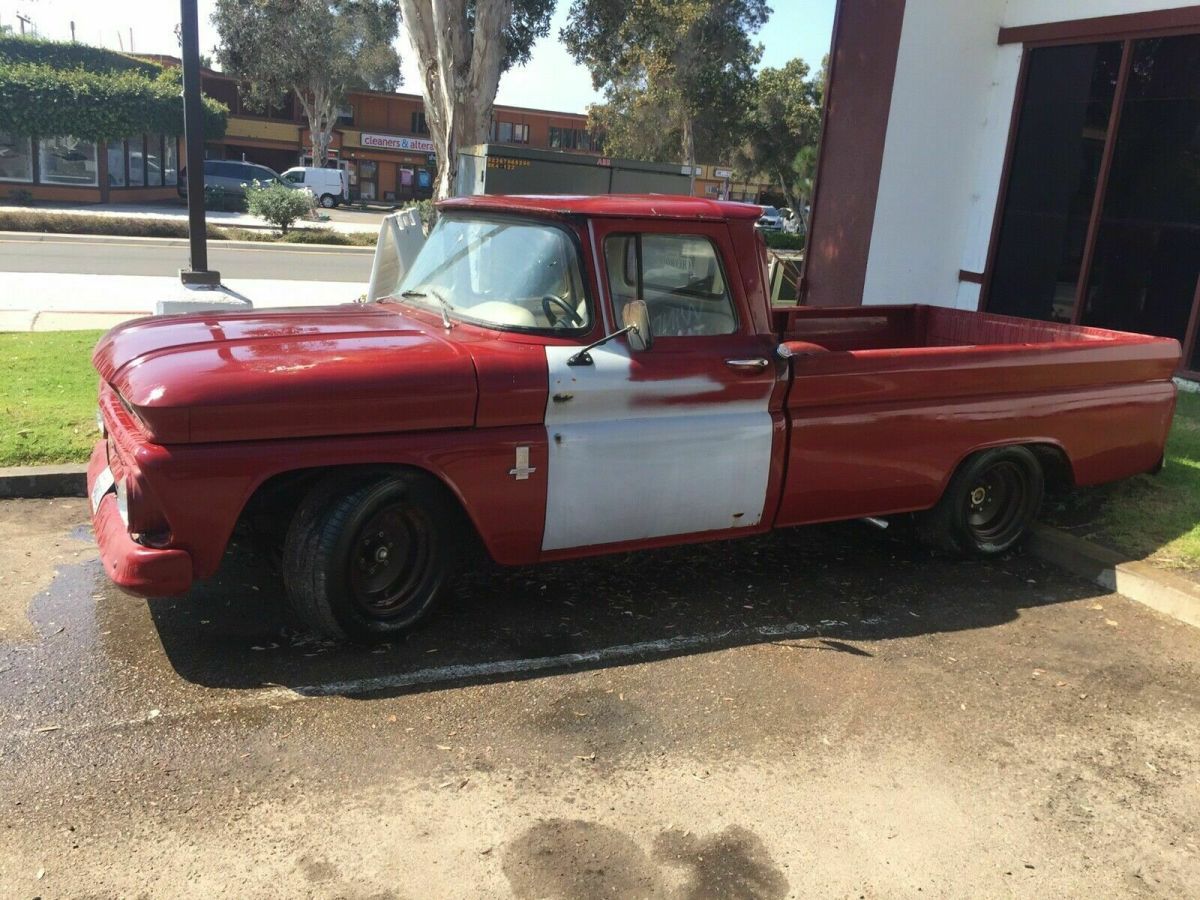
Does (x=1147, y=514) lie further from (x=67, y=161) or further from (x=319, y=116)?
(x=319, y=116)

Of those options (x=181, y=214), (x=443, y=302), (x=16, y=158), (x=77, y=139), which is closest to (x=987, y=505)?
(x=443, y=302)

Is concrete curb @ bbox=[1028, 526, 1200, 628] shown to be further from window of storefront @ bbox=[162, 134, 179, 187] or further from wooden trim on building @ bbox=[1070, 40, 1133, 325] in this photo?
window of storefront @ bbox=[162, 134, 179, 187]

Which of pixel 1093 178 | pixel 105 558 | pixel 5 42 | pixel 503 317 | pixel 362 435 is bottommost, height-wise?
pixel 105 558

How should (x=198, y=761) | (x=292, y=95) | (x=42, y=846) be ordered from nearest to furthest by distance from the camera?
Answer: (x=42, y=846) → (x=198, y=761) → (x=292, y=95)

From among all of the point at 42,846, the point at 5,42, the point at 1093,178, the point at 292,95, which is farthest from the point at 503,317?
the point at 292,95

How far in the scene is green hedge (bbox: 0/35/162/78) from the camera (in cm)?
3591

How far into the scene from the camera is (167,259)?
19.8m

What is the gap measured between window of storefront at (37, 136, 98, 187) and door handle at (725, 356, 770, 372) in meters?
38.1

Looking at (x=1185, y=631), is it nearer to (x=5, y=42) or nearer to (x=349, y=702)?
(x=349, y=702)

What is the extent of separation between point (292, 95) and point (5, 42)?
2401cm

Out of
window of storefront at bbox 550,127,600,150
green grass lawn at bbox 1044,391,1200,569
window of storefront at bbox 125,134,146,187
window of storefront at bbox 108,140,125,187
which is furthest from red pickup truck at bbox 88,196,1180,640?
window of storefront at bbox 550,127,600,150

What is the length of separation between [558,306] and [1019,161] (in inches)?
322

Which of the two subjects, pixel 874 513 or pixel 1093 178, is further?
pixel 1093 178

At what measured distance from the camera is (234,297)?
10.6 meters
